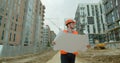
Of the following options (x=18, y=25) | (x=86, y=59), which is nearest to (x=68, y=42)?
(x=86, y=59)

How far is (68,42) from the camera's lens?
11.1ft

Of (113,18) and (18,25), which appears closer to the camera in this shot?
(18,25)

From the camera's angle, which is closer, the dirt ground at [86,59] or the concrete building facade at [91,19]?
the dirt ground at [86,59]

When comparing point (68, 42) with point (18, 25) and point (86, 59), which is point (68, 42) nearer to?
point (86, 59)

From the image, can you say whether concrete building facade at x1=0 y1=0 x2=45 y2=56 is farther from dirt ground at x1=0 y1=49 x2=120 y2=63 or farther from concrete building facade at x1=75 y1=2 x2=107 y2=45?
concrete building facade at x1=75 y1=2 x2=107 y2=45

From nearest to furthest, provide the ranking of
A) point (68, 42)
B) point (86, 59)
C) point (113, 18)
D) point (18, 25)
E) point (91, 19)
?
point (68, 42)
point (86, 59)
point (18, 25)
point (113, 18)
point (91, 19)

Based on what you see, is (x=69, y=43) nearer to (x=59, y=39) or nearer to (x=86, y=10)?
(x=59, y=39)

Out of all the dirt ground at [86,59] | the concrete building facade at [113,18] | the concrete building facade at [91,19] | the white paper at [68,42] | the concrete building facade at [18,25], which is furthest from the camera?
the concrete building facade at [91,19]

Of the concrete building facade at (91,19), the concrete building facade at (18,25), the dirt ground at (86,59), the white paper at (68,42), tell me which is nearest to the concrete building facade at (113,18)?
the concrete building facade at (18,25)

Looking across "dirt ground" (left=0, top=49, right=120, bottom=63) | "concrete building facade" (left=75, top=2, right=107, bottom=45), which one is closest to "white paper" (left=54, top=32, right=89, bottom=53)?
"dirt ground" (left=0, top=49, right=120, bottom=63)

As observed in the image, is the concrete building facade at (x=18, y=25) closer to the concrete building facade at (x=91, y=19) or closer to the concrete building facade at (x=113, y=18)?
the concrete building facade at (x=113, y=18)

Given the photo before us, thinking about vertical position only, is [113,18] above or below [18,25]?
above

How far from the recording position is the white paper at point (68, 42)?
333cm

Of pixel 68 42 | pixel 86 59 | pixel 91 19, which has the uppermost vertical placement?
pixel 91 19
